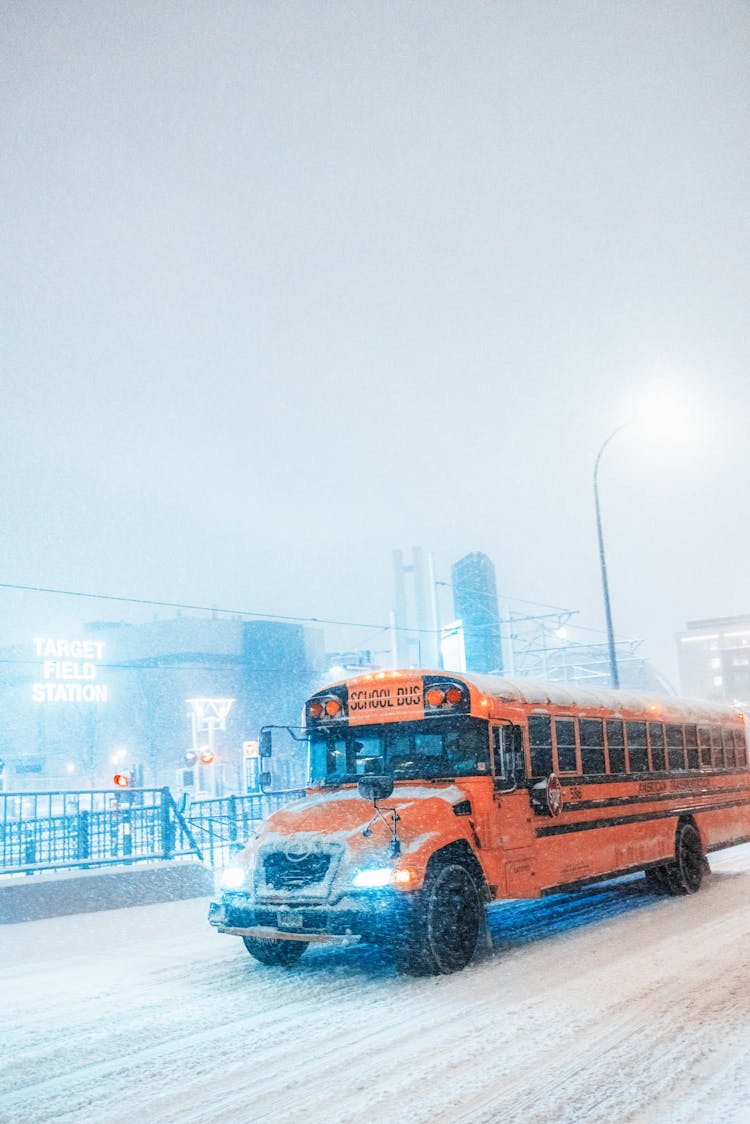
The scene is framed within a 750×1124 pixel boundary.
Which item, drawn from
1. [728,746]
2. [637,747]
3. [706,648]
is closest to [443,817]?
[637,747]

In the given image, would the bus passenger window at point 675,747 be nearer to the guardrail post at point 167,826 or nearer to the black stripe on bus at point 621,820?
the black stripe on bus at point 621,820

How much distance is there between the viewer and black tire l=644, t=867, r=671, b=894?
12.0m

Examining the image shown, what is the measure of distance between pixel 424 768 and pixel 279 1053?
3457 mm

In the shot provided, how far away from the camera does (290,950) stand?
335 inches

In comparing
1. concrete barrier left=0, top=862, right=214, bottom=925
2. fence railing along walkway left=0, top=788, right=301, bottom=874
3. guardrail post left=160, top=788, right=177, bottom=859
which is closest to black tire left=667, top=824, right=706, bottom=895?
fence railing along walkway left=0, top=788, right=301, bottom=874

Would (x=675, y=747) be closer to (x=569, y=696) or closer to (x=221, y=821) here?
(x=569, y=696)

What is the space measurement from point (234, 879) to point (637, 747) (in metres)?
5.72

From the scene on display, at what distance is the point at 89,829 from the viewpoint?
13.7 m

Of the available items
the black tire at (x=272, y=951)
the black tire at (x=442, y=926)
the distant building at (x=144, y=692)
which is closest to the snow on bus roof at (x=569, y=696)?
the black tire at (x=442, y=926)

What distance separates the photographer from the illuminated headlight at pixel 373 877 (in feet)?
24.5

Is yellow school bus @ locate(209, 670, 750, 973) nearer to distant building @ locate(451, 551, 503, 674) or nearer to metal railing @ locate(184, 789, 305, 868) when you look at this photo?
metal railing @ locate(184, 789, 305, 868)

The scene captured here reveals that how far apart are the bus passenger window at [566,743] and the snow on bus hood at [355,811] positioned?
1.88m

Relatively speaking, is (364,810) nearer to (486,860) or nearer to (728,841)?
(486,860)

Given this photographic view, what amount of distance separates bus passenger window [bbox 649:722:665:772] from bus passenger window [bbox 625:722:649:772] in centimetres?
20
